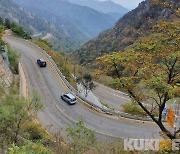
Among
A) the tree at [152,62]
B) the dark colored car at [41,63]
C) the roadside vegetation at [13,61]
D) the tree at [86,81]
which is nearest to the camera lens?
the tree at [152,62]

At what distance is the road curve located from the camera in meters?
25.6

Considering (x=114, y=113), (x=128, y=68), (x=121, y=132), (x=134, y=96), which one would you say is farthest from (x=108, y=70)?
(x=114, y=113)

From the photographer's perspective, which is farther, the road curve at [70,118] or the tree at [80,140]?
the road curve at [70,118]

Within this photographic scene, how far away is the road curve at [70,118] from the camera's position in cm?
2559

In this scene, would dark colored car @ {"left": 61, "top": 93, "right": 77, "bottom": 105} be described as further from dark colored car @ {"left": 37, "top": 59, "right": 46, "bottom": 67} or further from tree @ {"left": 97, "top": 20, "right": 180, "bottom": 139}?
tree @ {"left": 97, "top": 20, "right": 180, "bottom": 139}

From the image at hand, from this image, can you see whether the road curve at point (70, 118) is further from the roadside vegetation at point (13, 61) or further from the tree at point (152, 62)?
the tree at point (152, 62)

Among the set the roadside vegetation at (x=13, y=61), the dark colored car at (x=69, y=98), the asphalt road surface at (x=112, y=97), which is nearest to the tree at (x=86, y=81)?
the dark colored car at (x=69, y=98)

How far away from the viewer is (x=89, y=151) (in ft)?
46.4

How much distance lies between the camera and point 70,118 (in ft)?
90.5

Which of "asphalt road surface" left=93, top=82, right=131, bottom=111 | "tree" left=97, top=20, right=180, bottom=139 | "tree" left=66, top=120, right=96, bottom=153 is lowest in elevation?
"asphalt road surface" left=93, top=82, right=131, bottom=111

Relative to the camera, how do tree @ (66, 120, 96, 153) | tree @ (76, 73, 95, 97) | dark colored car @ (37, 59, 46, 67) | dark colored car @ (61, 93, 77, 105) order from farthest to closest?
dark colored car @ (37, 59, 46, 67), tree @ (76, 73, 95, 97), dark colored car @ (61, 93, 77, 105), tree @ (66, 120, 96, 153)

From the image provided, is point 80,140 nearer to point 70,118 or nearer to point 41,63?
point 70,118

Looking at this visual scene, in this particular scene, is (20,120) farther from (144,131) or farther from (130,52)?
(144,131)

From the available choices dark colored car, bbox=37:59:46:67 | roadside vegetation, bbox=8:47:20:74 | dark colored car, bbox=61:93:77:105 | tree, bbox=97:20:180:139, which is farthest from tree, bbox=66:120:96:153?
dark colored car, bbox=37:59:46:67
